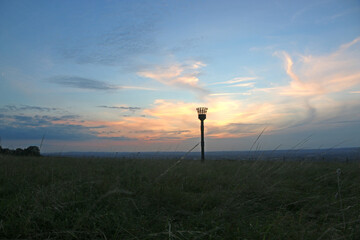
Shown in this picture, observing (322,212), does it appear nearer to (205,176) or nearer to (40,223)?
(205,176)

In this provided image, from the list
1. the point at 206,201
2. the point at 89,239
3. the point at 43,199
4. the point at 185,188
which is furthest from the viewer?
the point at 185,188

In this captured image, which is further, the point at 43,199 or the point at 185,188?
the point at 185,188

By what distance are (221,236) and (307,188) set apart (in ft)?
8.20

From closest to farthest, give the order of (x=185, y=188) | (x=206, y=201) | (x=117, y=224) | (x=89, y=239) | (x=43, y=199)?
(x=89, y=239) < (x=117, y=224) < (x=43, y=199) < (x=206, y=201) < (x=185, y=188)

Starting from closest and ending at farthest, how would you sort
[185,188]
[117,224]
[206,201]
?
[117,224] → [206,201] → [185,188]

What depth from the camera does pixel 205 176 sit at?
448 centimetres

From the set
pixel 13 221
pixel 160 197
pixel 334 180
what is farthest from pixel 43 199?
pixel 334 180

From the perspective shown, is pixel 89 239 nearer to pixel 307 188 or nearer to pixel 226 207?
pixel 226 207

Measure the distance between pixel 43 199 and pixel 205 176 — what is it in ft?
9.57

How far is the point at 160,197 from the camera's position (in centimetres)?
288

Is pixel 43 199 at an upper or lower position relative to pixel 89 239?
upper

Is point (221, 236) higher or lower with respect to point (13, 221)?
lower

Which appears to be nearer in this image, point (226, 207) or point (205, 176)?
point (226, 207)

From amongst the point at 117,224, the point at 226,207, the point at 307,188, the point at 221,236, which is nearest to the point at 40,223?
the point at 117,224
